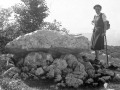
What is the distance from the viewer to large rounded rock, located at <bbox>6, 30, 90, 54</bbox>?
9.25m

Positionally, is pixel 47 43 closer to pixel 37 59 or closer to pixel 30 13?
pixel 37 59

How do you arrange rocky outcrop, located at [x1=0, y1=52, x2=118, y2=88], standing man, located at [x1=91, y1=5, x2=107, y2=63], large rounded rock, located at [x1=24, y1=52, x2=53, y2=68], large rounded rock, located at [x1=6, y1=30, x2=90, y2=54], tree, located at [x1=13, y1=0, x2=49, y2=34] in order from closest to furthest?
rocky outcrop, located at [x1=0, y1=52, x2=118, y2=88] < large rounded rock, located at [x1=24, y1=52, x2=53, y2=68] < large rounded rock, located at [x1=6, y1=30, x2=90, y2=54] < standing man, located at [x1=91, y1=5, x2=107, y2=63] < tree, located at [x1=13, y1=0, x2=49, y2=34]

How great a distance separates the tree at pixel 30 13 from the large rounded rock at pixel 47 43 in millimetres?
4590

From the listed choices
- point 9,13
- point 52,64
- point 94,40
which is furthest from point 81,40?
point 9,13

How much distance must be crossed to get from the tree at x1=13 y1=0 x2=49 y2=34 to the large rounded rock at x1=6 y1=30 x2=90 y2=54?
4.59 meters

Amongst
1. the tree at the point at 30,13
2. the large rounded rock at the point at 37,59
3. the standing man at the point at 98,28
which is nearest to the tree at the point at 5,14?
the tree at the point at 30,13

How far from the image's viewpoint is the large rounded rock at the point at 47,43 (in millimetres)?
9250

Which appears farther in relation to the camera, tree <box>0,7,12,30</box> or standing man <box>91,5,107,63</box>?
tree <box>0,7,12,30</box>

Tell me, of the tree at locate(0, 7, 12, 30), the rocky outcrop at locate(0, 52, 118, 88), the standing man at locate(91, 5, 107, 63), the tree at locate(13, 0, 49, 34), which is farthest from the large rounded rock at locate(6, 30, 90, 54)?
the tree at locate(0, 7, 12, 30)

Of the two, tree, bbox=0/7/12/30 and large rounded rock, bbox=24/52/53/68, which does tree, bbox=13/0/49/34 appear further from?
large rounded rock, bbox=24/52/53/68

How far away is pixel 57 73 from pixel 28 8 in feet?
23.7

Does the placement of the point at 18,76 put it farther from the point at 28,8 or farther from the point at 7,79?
the point at 28,8

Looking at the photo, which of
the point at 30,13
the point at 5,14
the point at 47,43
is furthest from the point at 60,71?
the point at 5,14

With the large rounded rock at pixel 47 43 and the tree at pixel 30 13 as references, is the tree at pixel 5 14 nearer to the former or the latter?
the tree at pixel 30 13
